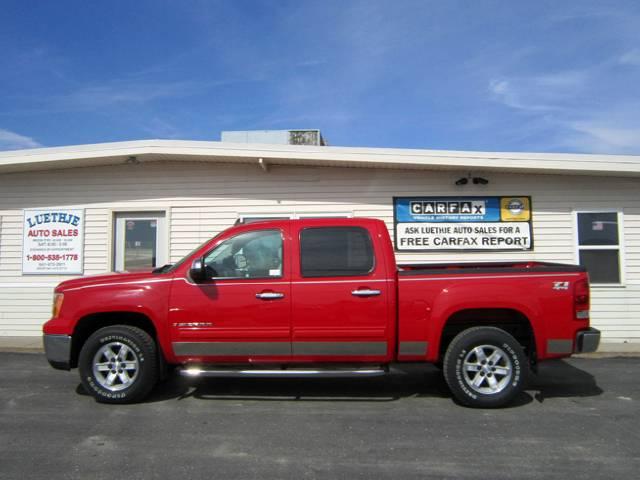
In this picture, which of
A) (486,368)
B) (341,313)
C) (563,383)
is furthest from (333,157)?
(563,383)

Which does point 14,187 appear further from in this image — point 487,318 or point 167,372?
point 487,318

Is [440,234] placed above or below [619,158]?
below

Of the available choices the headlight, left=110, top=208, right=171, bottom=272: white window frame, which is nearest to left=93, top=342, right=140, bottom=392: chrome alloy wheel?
the headlight

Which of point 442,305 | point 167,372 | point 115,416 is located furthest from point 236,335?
point 442,305

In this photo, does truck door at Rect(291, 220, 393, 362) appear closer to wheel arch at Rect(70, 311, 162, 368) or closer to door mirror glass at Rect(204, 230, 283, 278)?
door mirror glass at Rect(204, 230, 283, 278)

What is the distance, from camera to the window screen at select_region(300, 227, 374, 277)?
5348mm

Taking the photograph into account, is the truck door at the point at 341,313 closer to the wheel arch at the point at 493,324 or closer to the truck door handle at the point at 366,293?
the truck door handle at the point at 366,293

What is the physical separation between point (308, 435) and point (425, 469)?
116 centimetres

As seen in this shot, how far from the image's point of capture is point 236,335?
17.3ft

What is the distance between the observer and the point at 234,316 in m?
5.25

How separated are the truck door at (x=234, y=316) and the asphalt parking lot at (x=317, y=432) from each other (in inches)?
24.8

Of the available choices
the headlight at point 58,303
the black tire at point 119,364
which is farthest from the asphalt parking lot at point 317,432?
the headlight at point 58,303

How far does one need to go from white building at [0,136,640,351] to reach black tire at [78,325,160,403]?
4.39m

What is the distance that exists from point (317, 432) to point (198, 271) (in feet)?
6.48
